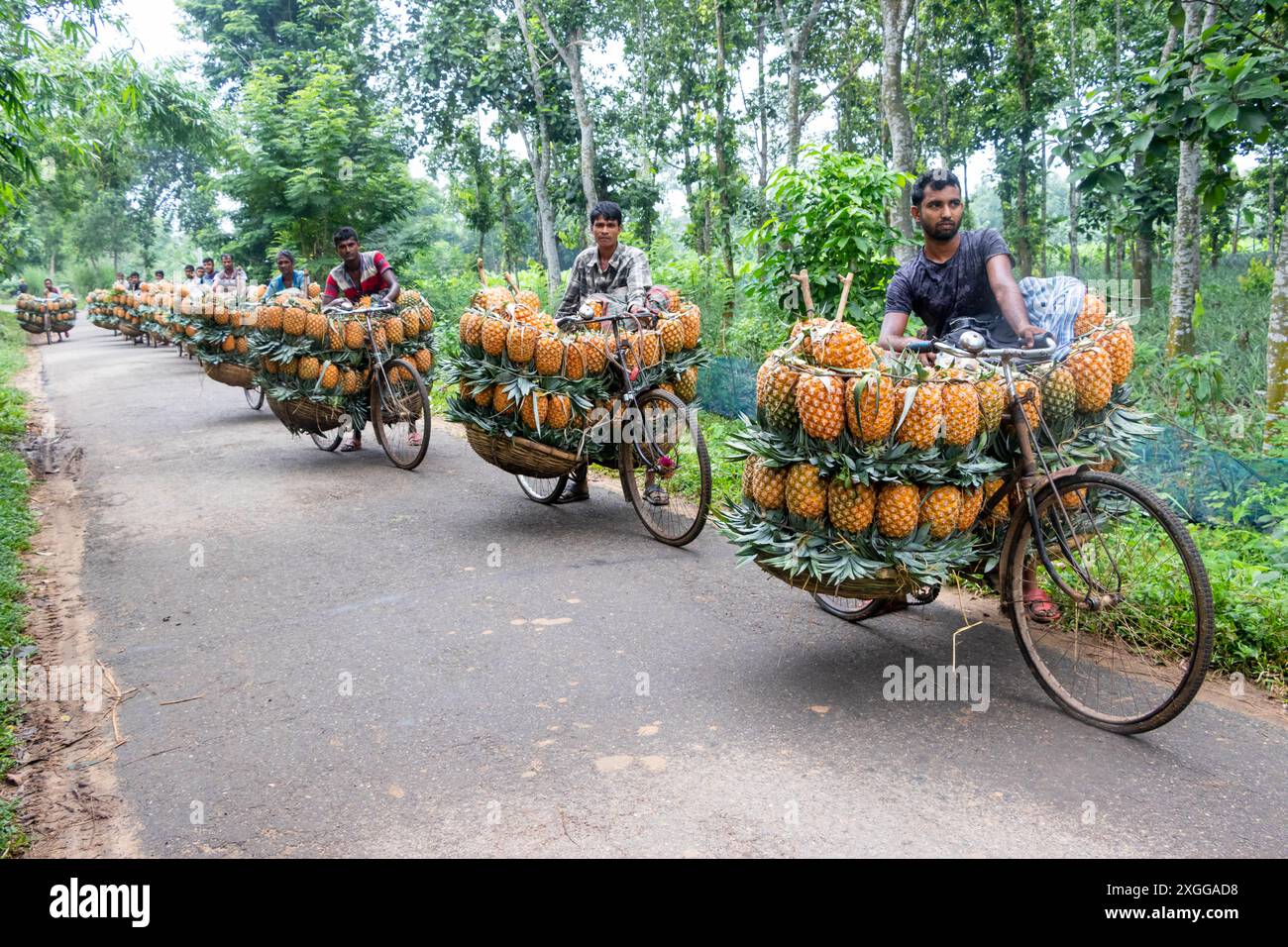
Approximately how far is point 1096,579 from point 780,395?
152cm

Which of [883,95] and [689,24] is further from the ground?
[689,24]

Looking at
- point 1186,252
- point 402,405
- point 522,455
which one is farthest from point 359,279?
point 1186,252

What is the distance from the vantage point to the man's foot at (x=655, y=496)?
6.56m

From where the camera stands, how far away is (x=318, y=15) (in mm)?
28656

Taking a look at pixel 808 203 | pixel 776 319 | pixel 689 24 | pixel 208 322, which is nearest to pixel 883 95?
pixel 808 203

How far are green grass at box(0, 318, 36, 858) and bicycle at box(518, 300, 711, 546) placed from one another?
3.67 m

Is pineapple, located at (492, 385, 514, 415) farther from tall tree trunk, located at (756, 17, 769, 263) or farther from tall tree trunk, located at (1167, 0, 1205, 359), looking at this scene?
tall tree trunk, located at (756, 17, 769, 263)

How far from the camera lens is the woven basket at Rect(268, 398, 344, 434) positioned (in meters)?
9.19

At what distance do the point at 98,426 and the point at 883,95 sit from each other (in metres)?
10.8

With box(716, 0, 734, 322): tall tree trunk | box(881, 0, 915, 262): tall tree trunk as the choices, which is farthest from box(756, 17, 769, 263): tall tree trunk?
box(881, 0, 915, 262): tall tree trunk

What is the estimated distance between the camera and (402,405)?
29.1 feet

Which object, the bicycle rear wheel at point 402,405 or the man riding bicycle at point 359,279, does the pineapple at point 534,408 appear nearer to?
the bicycle rear wheel at point 402,405

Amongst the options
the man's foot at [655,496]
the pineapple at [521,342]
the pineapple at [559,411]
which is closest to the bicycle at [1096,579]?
the man's foot at [655,496]

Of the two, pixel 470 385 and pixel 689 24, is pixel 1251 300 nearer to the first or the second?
pixel 689 24
